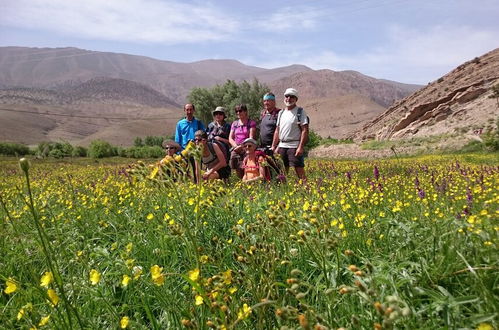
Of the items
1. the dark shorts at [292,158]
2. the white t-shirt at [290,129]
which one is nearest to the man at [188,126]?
the white t-shirt at [290,129]

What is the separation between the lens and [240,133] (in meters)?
7.75

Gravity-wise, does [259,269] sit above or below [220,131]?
below

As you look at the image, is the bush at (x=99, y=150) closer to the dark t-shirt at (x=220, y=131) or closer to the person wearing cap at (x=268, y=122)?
the dark t-shirt at (x=220, y=131)

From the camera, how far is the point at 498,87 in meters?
28.6

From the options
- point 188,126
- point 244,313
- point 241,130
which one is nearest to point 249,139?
point 241,130

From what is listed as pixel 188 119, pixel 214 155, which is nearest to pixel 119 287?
pixel 214 155

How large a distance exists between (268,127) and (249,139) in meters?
0.75

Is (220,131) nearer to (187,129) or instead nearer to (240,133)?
(240,133)

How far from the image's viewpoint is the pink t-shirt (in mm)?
7672

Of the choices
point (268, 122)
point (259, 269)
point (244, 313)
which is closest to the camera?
point (244, 313)

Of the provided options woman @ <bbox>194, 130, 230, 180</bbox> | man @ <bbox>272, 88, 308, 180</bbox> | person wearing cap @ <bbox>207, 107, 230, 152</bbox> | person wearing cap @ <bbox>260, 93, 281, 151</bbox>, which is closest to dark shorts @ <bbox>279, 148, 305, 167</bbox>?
man @ <bbox>272, 88, 308, 180</bbox>

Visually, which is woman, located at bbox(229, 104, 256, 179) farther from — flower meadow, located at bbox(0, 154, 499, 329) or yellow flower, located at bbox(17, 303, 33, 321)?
yellow flower, located at bbox(17, 303, 33, 321)

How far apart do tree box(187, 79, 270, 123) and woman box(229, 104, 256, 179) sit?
3917 cm

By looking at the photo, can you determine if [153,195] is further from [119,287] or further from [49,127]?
[49,127]
